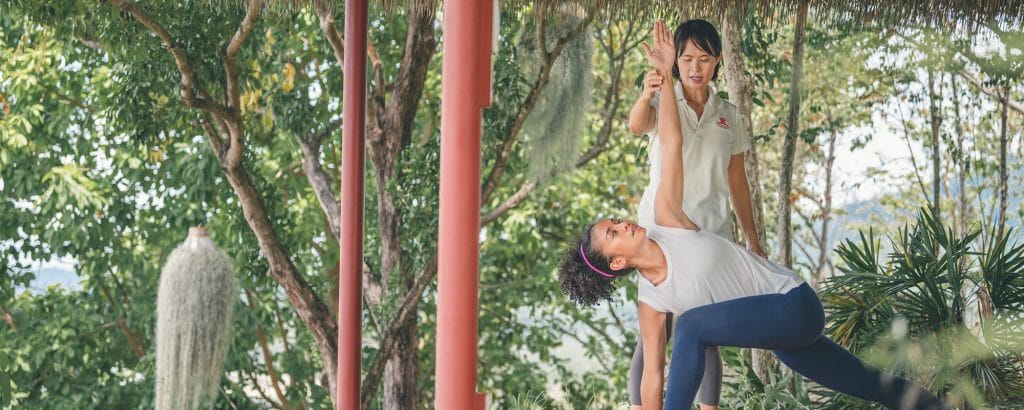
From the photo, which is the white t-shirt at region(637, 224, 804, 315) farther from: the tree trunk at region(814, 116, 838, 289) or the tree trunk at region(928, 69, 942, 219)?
the tree trunk at region(814, 116, 838, 289)

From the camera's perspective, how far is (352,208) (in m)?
3.42

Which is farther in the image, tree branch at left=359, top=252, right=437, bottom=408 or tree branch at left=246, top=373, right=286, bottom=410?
tree branch at left=246, top=373, right=286, bottom=410

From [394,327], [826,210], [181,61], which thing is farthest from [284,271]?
[826,210]

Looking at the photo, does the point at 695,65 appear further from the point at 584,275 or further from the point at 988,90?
the point at 988,90

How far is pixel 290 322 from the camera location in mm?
7418

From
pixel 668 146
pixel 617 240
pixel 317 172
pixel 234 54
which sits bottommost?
pixel 617 240

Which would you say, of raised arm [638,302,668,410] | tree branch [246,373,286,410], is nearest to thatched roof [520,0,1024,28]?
raised arm [638,302,668,410]

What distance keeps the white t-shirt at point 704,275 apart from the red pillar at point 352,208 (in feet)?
4.37

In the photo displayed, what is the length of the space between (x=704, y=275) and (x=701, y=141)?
407 mm

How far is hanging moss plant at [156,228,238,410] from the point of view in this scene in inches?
Answer: 163

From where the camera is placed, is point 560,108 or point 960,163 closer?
point 560,108

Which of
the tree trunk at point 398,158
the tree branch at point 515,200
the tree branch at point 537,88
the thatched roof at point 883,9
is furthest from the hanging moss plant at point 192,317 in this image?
the tree branch at point 515,200

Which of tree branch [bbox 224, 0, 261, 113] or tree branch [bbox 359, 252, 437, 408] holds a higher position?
tree branch [bbox 224, 0, 261, 113]

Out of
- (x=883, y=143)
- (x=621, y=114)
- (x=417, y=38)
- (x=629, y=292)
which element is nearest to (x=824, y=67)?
(x=883, y=143)
